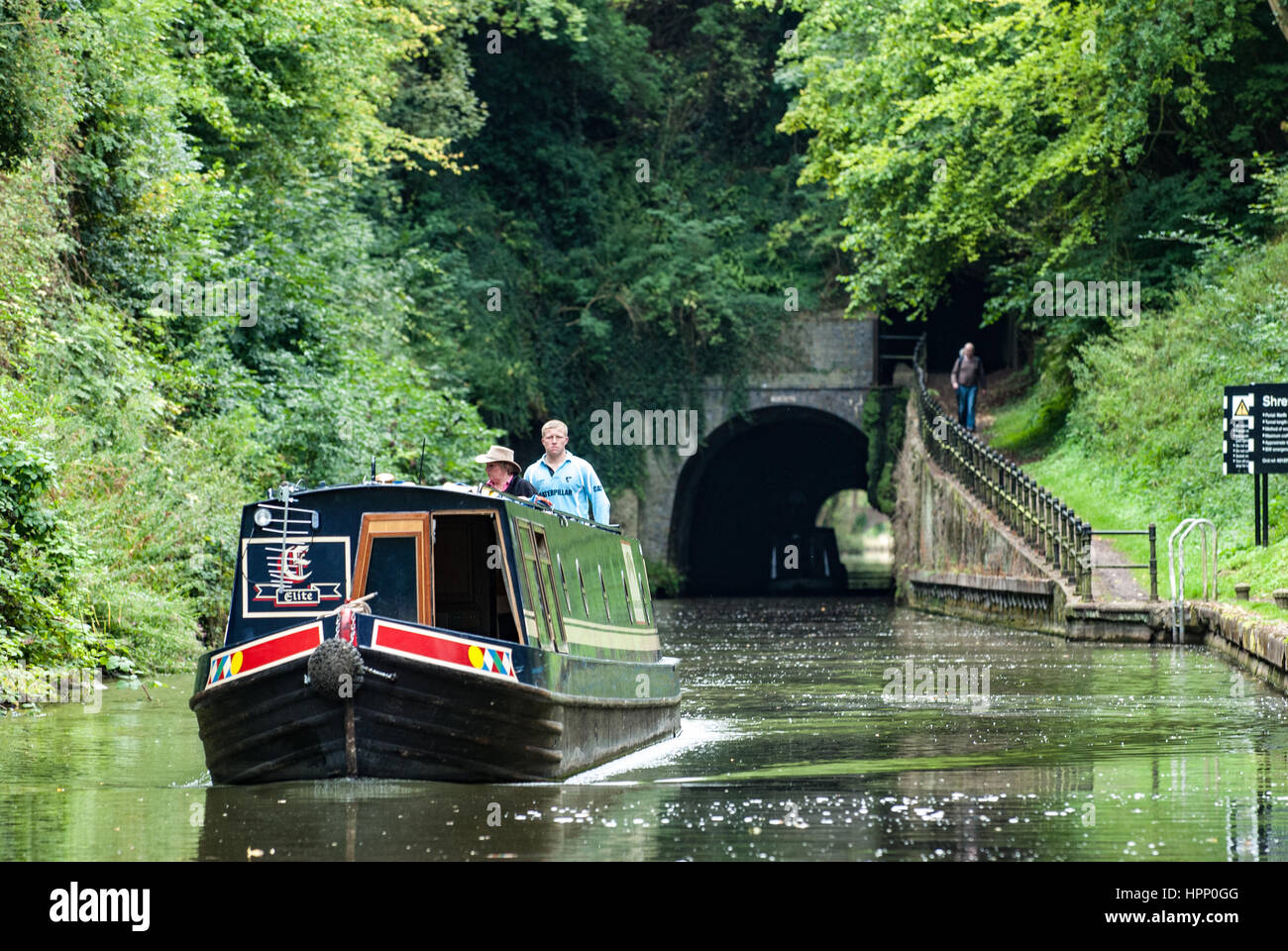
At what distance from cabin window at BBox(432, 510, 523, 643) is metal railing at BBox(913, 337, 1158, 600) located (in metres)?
12.0

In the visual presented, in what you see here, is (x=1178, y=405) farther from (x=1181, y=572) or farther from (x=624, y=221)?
(x=624, y=221)

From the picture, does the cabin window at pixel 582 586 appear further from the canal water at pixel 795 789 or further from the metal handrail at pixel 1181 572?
the metal handrail at pixel 1181 572

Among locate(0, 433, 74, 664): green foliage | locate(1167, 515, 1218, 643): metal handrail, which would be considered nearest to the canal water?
locate(0, 433, 74, 664): green foliage

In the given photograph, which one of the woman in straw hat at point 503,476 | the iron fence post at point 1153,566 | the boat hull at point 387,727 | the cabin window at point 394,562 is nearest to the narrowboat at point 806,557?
the iron fence post at point 1153,566

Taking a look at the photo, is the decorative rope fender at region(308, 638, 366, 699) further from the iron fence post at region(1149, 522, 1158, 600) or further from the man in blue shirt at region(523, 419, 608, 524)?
the iron fence post at region(1149, 522, 1158, 600)

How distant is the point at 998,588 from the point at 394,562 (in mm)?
16591

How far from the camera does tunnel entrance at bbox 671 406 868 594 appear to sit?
41656 millimetres

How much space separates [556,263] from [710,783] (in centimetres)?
2955

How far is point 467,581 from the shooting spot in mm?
12078

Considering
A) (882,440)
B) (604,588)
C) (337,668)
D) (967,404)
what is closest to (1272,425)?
(604,588)

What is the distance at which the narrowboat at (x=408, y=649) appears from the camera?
10.5 m

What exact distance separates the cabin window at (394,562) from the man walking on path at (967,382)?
22.7 m

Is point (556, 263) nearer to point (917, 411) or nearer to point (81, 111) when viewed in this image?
point (917, 411)

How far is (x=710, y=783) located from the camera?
11023 mm
